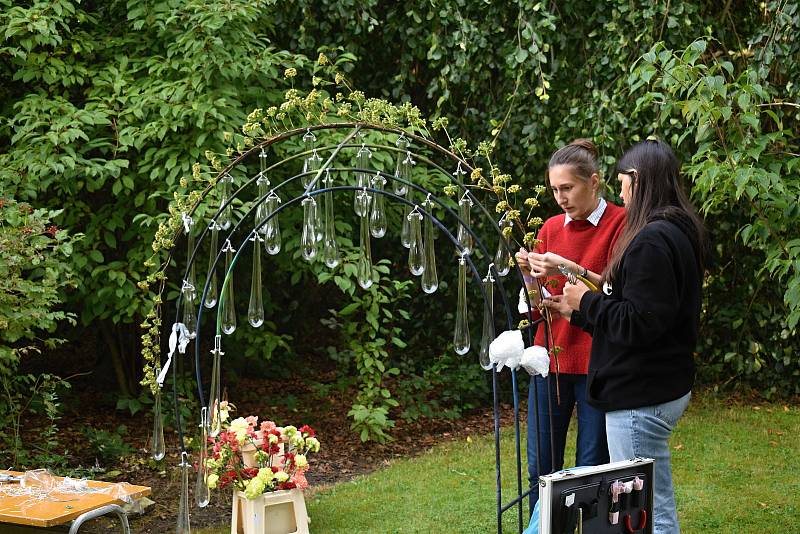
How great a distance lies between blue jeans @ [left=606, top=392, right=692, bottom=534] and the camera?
7.11 ft

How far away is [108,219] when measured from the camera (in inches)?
189

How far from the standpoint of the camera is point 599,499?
204 cm

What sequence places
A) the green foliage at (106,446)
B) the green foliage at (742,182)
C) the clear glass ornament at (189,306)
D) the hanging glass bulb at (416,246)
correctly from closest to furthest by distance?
the hanging glass bulb at (416,246) < the clear glass ornament at (189,306) < the green foliage at (742,182) < the green foliage at (106,446)

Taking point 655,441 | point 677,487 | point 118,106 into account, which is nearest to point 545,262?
point 655,441

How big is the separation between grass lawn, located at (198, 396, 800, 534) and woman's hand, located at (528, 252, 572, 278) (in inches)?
66.5

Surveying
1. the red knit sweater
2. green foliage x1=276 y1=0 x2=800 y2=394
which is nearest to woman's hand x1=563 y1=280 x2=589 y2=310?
the red knit sweater

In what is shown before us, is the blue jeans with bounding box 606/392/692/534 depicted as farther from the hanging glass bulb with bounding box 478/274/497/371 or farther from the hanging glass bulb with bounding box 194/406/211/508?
the hanging glass bulb with bounding box 194/406/211/508

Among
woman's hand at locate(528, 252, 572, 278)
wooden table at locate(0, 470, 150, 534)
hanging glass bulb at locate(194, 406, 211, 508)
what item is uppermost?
woman's hand at locate(528, 252, 572, 278)

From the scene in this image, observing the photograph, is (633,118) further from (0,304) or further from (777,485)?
(0,304)

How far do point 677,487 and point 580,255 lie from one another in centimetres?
211

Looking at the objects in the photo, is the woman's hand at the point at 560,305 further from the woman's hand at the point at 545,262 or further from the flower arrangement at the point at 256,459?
the flower arrangement at the point at 256,459

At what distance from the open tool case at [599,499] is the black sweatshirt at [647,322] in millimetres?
175

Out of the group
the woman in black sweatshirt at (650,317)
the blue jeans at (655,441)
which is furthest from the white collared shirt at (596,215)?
the blue jeans at (655,441)

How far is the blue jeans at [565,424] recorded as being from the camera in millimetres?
2627
